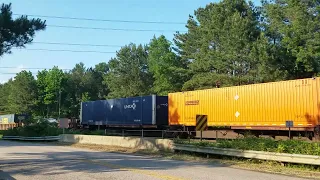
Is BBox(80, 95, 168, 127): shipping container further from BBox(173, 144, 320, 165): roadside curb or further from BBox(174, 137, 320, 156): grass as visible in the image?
BBox(174, 137, 320, 156): grass

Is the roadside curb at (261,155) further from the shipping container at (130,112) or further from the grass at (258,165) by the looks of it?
the shipping container at (130,112)

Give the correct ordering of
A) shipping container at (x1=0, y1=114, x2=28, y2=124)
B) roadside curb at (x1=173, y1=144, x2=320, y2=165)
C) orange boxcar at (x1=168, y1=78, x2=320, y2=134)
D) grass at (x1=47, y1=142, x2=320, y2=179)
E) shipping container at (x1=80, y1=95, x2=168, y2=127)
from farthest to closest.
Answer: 1. shipping container at (x1=0, y1=114, x2=28, y2=124)
2. shipping container at (x1=80, y1=95, x2=168, y2=127)
3. orange boxcar at (x1=168, y1=78, x2=320, y2=134)
4. roadside curb at (x1=173, y1=144, x2=320, y2=165)
5. grass at (x1=47, y1=142, x2=320, y2=179)

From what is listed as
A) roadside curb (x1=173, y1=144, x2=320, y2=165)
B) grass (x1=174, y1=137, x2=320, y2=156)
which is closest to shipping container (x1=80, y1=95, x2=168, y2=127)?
roadside curb (x1=173, y1=144, x2=320, y2=165)

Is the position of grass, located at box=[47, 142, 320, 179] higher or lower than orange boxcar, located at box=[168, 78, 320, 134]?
lower

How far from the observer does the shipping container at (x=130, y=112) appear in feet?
104

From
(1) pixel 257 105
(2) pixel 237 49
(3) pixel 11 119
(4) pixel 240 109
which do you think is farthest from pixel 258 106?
(3) pixel 11 119

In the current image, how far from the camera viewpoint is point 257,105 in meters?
22.9

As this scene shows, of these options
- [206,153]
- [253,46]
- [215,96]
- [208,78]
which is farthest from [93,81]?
[206,153]

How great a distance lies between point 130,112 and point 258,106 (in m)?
15.1

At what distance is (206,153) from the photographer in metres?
16.7

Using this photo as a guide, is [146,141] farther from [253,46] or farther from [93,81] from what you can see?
[93,81]

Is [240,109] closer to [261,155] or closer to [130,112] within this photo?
[261,155]

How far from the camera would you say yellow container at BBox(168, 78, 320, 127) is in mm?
19844

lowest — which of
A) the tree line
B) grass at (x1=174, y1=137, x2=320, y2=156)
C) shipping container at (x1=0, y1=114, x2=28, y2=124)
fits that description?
grass at (x1=174, y1=137, x2=320, y2=156)
